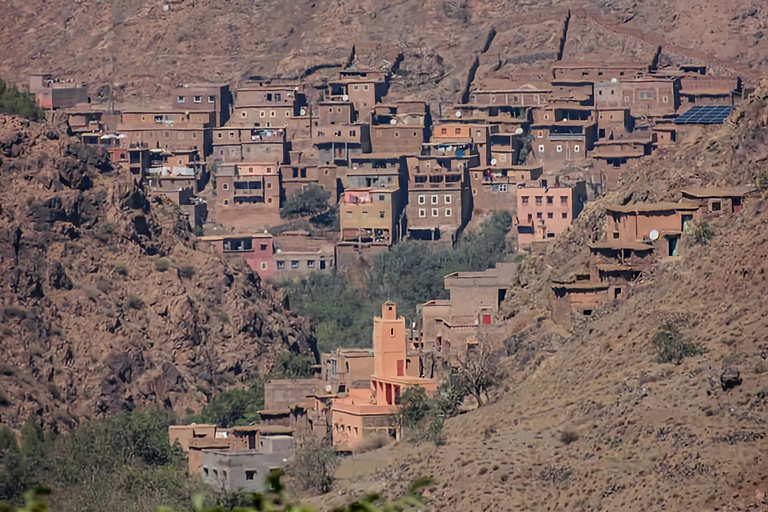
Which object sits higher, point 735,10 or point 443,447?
point 735,10

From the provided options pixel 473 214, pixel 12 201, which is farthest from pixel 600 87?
pixel 12 201

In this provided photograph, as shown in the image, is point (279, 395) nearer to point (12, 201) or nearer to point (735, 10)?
point (12, 201)

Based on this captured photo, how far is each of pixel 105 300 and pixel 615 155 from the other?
23.3 m

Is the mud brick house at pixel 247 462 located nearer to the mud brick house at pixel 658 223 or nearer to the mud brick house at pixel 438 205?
the mud brick house at pixel 658 223

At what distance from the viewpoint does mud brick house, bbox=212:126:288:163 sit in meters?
93.3

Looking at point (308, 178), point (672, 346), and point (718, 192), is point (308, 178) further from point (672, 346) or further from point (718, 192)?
point (672, 346)

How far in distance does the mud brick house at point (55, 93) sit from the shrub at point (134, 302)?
97.0 ft

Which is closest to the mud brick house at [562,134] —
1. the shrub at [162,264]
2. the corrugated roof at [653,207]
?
the shrub at [162,264]

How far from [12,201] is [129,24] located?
164 feet

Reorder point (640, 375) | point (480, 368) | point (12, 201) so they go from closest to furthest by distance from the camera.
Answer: point (640, 375)
point (480, 368)
point (12, 201)

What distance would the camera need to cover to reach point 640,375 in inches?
1583

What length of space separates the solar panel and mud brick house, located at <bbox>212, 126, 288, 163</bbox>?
25.3 metres

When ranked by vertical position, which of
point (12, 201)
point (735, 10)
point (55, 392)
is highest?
point (735, 10)

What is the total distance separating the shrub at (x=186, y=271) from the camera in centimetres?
7419
